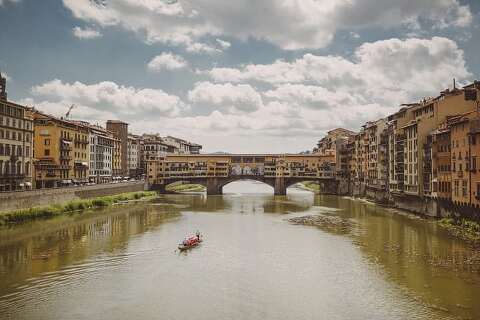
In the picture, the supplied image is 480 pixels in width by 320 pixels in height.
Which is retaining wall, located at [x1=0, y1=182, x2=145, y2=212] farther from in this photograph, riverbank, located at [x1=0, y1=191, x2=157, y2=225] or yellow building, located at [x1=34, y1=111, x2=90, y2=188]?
yellow building, located at [x1=34, y1=111, x2=90, y2=188]

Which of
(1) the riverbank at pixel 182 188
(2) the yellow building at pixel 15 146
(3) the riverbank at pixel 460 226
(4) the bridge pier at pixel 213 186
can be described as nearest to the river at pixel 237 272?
(3) the riverbank at pixel 460 226

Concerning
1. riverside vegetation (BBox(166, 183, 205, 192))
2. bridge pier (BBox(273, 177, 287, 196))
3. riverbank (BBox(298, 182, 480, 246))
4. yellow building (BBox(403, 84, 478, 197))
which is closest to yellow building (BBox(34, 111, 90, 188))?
riverside vegetation (BBox(166, 183, 205, 192))

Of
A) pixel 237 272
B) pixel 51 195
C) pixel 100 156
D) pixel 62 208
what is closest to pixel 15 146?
pixel 51 195

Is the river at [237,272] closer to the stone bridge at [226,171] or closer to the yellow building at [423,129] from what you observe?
the yellow building at [423,129]

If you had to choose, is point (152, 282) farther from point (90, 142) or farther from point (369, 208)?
point (90, 142)

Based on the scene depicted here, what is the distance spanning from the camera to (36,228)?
54125mm

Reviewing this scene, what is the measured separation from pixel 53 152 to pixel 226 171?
50.9 m

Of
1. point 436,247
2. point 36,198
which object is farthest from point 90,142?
point 436,247

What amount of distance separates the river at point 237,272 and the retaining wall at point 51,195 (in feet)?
13.4

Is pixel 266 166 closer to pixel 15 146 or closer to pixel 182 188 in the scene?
pixel 182 188

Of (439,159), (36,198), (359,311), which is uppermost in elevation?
(439,159)

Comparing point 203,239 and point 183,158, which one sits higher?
point 183,158

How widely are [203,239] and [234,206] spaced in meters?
39.5

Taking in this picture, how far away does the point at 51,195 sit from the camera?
6888 centimetres
